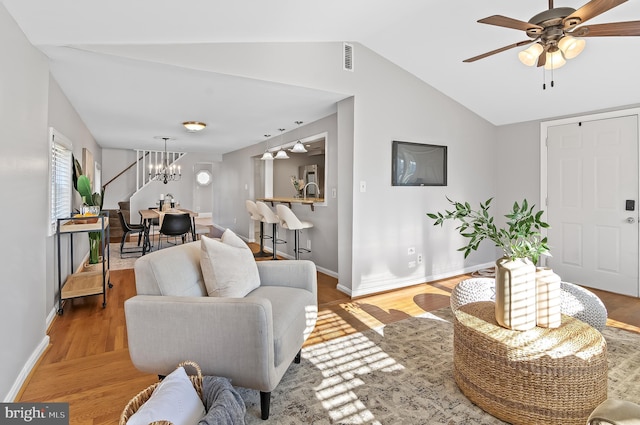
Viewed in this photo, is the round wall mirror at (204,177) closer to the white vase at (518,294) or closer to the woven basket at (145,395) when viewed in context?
the woven basket at (145,395)

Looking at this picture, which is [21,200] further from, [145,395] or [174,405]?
[174,405]

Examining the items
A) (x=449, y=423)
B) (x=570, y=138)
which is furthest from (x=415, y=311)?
(x=570, y=138)

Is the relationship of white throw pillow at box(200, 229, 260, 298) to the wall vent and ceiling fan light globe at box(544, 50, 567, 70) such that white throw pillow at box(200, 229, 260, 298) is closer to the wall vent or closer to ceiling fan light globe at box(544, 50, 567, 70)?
the wall vent

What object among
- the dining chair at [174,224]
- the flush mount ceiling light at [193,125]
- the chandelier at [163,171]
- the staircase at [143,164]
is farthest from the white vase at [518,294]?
the staircase at [143,164]

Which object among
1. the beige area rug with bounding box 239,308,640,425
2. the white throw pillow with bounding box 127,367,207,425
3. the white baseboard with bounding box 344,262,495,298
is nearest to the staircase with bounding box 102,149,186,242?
the white baseboard with bounding box 344,262,495,298

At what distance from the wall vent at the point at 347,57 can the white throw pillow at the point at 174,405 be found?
3.22 meters

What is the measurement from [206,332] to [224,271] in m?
0.43

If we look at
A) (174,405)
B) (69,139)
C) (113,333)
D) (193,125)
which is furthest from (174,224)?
(174,405)

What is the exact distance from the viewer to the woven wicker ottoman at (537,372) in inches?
61.3

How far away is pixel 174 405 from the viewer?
54.4 inches

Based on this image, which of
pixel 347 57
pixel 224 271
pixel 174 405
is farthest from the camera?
pixel 347 57

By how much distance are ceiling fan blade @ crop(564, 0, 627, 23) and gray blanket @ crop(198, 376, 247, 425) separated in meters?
2.71

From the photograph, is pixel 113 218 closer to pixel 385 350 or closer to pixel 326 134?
pixel 326 134

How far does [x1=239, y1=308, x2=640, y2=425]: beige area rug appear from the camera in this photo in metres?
1.74
